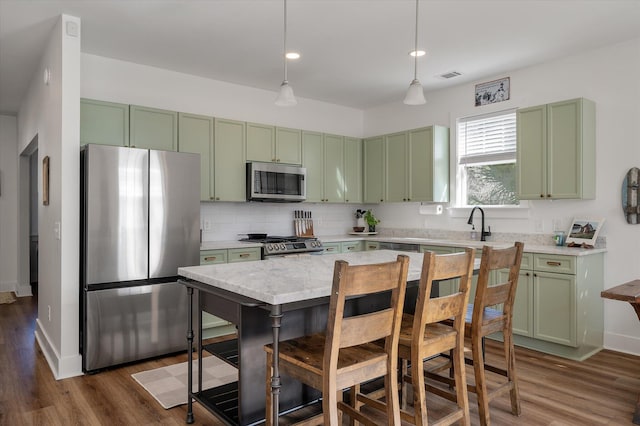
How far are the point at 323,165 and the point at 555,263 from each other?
→ 2.92 meters

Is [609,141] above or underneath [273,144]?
underneath

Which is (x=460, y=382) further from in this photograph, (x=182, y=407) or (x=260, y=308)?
(x=182, y=407)

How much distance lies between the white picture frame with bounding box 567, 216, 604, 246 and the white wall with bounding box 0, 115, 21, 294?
7504mm

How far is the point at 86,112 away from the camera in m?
3.89

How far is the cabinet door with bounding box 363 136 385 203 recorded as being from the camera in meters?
5.75

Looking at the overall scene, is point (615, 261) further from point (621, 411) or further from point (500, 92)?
point (500, 92)

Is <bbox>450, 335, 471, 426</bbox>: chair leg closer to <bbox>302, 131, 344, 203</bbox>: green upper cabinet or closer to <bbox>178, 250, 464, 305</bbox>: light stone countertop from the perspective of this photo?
<bbox>178, 250, 464, 305</bbox>: light stone countertop

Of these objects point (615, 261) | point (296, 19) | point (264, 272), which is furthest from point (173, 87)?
point (615, 261)

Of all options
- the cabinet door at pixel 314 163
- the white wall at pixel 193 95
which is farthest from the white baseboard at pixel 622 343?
the white wall at pixel 193 95

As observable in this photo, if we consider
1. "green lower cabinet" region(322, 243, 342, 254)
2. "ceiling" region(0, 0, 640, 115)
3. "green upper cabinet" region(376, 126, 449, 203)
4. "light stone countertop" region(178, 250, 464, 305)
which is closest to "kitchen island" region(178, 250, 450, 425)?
"light stone countertop" region(178, 250, 464, 305)

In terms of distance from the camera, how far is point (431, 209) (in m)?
5.49

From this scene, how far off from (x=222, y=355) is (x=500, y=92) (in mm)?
4040

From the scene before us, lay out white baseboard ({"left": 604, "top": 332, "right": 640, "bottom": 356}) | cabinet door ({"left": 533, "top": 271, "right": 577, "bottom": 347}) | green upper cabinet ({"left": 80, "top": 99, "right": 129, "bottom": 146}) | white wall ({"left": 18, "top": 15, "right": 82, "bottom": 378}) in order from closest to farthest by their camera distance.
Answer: white wall ({"left": 18, "top": 15, "right": 82, "bottom": 378}) < cabinet door ({"left": 533, "top": 271, "right": 577, "bottom": 347}) < white baseboard ({"left": 604, "top": 332, "right": 640, "bottom": 356}) < green upper cabinet ({"left": 80, "top": 99, "right": 129, "bottom": 146})

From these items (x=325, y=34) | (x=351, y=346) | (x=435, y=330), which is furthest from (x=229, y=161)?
(x=351, y=346)
